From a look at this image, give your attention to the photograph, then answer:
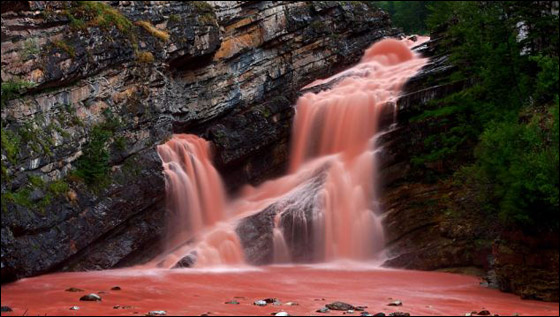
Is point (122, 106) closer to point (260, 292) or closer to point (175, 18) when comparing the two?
point (175, 18)

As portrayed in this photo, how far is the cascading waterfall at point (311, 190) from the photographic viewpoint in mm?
24828

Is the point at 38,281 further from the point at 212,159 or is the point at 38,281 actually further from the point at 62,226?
the point at 212,159

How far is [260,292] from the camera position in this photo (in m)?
16.9

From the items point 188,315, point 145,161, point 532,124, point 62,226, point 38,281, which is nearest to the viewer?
point 188,315

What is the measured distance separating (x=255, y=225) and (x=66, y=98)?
9.62 meters

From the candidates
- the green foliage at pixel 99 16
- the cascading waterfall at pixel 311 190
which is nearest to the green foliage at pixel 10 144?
the green foliage at pixel 99 16

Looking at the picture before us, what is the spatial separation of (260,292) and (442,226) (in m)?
10.1

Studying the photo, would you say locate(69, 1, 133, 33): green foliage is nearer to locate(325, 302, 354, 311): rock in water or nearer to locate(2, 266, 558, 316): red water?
locate(2, 266, 558, 316): red water

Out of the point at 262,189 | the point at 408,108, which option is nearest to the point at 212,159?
the point at 262,189

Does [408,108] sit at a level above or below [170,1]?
below

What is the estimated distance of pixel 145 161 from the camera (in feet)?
86.0

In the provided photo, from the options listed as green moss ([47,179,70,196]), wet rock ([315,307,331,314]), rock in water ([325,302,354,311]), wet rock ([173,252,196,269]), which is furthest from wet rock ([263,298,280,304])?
green moss ([47,179,70,196])

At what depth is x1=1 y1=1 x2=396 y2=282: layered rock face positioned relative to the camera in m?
22.2

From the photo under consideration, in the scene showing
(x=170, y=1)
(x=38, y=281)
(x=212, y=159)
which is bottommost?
(x=38, y=281)
